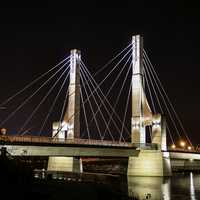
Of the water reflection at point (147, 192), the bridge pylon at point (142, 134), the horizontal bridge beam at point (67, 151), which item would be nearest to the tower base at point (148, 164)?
the bridge pylon at point (142, 134)

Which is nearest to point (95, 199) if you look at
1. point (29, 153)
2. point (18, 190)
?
point (18, 190)

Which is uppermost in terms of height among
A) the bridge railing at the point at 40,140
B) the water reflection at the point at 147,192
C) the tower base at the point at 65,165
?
the bridge railing at the point at 40,140

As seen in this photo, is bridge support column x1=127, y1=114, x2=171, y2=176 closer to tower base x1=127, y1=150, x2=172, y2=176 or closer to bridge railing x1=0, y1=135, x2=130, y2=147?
tower base x1=127, y1=150, x2=172, y2=176

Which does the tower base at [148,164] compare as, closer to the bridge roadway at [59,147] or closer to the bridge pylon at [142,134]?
the bridge pylon at [142,134]

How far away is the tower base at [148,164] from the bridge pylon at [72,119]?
774cm

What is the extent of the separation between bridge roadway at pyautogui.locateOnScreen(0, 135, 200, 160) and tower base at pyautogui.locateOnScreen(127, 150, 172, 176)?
0.93 m

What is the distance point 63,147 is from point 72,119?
12.2 meters

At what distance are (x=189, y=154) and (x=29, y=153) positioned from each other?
35.0 metres

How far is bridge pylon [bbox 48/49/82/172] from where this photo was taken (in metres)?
53.1

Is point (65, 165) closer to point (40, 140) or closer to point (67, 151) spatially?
point (67, 151)

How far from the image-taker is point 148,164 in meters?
53.5

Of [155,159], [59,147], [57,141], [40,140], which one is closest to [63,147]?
[59,147]

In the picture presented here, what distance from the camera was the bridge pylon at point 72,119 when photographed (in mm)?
53062

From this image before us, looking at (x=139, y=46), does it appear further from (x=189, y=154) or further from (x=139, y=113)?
(x=189, y=154)
